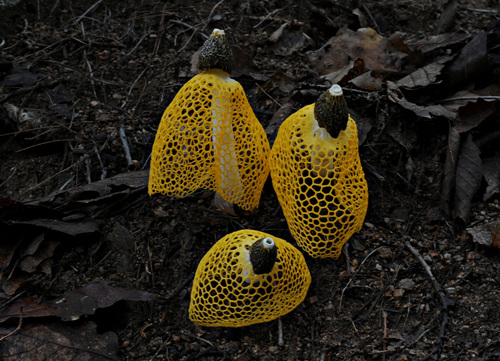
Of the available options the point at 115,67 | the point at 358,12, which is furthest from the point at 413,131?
the point at 115,67

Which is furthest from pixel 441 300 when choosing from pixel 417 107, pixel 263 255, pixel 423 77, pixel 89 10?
pixel 89 10

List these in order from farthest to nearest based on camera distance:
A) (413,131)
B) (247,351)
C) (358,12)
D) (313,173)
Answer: (358,12)
(413,131)
(313,173)
(247,351)

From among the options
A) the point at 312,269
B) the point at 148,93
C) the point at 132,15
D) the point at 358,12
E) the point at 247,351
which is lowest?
the point at 247,351

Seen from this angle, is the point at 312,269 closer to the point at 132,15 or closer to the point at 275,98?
the point at 275,98

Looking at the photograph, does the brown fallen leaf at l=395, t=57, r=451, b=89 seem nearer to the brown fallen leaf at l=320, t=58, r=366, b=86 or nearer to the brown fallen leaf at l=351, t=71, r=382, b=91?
the brown fallen leaf at l=351, t=71, r=382, b=91

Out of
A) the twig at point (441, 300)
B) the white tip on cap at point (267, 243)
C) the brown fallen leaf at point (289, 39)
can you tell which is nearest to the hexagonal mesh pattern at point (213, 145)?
the white tip on cap at point (267, 243)

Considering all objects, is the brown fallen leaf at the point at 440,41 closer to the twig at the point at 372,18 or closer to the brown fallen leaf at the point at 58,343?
the twig at the point at 372,18

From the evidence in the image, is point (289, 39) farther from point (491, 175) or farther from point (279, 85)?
point (491, 175)
